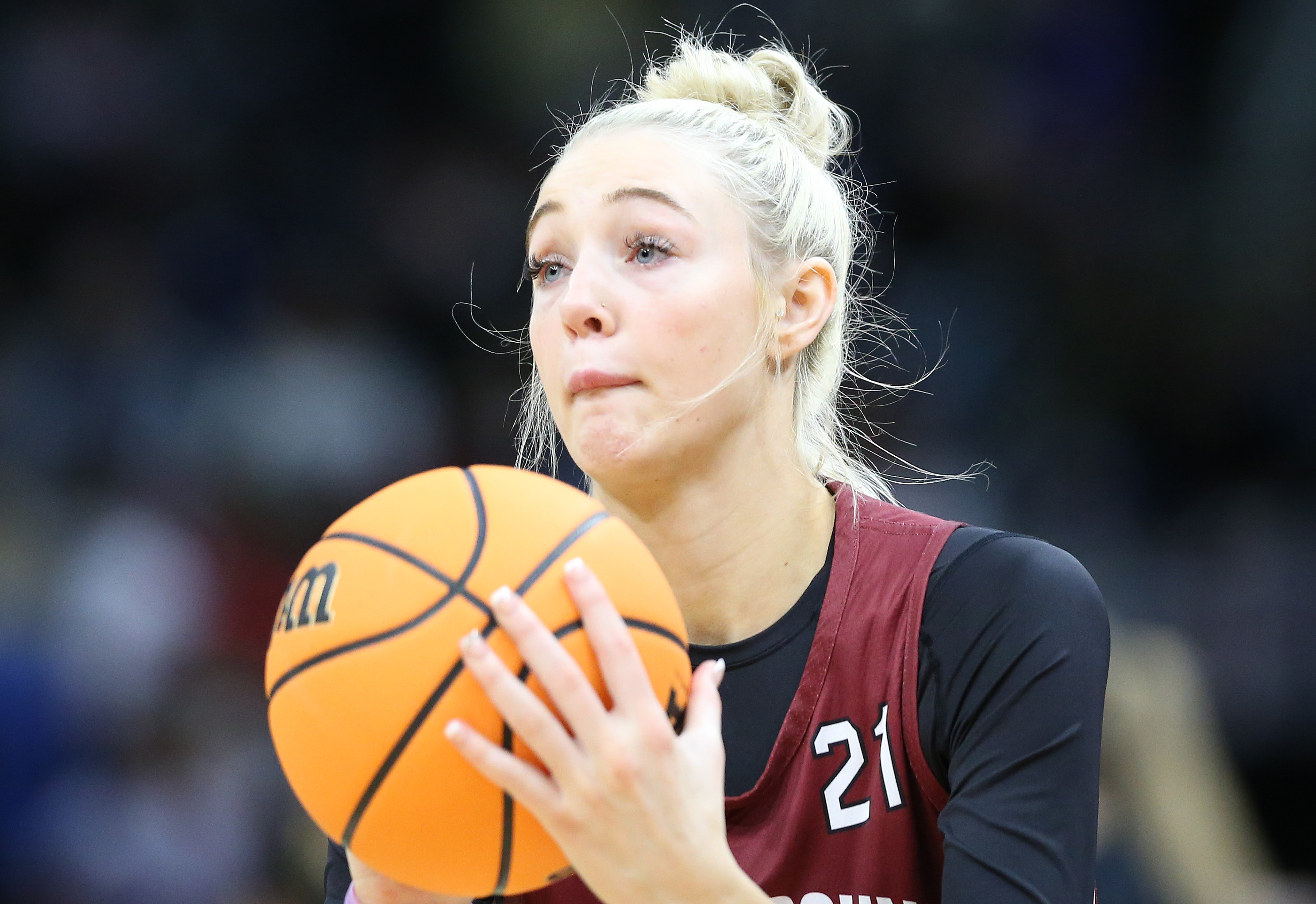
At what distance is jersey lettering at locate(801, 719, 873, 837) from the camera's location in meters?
2.22

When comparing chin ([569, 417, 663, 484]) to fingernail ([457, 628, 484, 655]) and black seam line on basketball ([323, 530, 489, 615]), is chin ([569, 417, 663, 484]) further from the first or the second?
fingernail ([457, 628, 484, 655])

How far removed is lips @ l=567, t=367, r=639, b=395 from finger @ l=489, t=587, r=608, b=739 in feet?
2.55

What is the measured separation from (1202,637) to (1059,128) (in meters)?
2.73

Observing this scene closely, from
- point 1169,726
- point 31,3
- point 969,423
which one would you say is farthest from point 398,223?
point 1169,726

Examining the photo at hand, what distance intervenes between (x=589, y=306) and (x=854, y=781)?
3.53 ft

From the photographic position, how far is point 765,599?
2508mm

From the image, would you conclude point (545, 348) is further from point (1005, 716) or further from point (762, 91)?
point (1005, 716)

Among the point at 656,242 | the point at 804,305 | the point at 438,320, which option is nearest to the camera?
the point at 656,242

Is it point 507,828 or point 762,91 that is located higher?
point 762,91

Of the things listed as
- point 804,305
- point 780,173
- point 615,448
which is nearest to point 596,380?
point 615,448

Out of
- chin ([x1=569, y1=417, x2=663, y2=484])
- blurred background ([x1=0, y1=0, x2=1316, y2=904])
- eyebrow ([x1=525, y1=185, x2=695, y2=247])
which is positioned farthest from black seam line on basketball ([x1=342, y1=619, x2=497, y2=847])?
blurred background ([x1=0, y1=0, x2=1316, y2=904])

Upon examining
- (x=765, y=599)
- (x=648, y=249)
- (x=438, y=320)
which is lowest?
(x=438, y=320)

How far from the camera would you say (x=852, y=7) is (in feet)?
20.2

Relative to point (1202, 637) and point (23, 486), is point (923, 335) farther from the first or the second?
point (23, 486)
